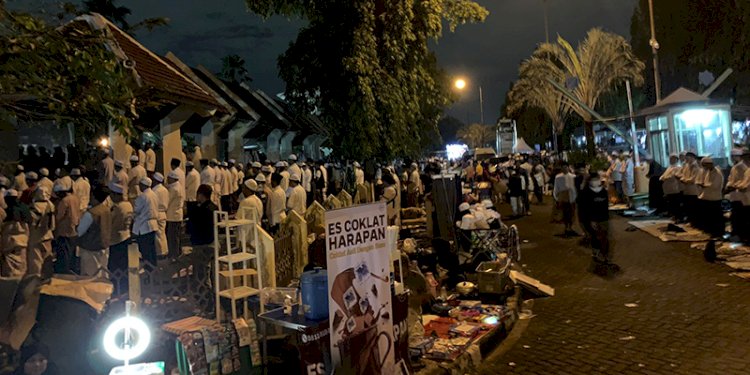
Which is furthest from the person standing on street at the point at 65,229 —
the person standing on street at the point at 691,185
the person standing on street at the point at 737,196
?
the person standing on street at the point at 691,185

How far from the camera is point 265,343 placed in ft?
19.0

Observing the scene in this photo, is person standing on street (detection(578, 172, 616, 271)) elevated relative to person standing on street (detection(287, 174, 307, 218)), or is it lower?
lower

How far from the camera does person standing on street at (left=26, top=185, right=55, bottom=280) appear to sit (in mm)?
8977

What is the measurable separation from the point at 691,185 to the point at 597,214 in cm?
441

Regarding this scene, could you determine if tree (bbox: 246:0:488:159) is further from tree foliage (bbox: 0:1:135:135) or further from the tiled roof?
tree foliage (bbox: 0:1:135:135)

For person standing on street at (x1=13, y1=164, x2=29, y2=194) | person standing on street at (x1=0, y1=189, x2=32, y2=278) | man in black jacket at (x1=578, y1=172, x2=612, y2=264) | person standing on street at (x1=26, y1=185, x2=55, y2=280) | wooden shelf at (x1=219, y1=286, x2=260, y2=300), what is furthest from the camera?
person standing on street at (x1=13, y1=164, x2=29, y2=194)

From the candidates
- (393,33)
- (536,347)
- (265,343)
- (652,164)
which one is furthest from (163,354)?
(652,164)

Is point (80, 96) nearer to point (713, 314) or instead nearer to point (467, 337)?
point (467, 337)

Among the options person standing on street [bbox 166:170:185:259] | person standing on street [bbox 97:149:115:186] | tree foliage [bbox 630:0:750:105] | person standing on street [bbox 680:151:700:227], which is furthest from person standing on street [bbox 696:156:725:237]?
tree foliage [bbox 630:0:750:105]

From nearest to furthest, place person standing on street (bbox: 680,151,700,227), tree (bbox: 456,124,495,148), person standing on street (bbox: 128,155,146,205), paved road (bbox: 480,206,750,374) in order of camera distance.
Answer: paved road (bbox: 480,206,750,374) → person standing on street (bbox: 128,155,146,205) → person standing on street (bbox: 680,151,700,227) → tree (bbox: 456,124,495,148)

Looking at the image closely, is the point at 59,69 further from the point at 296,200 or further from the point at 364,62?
the point at 364,62

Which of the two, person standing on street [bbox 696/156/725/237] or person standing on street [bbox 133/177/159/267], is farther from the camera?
person standing on street [bbox 696/156/725/237]

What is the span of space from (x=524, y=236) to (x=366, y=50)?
710 cm

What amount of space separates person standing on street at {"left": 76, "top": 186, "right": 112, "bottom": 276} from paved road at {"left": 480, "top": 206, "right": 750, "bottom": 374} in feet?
19.6
